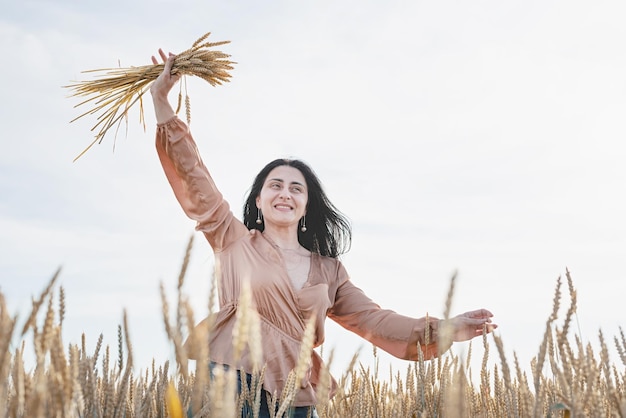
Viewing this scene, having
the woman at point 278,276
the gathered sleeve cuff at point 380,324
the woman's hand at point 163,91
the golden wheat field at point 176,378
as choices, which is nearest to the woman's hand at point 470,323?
the woman at point 278,276

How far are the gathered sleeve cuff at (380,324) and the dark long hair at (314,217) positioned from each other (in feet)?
0.99

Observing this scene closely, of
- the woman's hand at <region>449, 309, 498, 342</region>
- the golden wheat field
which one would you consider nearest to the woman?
the woman's hand at <region>449, 309, 498, 342</region>

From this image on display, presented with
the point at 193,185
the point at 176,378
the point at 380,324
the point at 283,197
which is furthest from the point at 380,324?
the point at 176,378

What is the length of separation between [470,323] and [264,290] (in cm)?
95

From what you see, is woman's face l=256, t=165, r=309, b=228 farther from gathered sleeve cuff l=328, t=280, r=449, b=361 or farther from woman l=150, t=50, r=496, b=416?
gathered sleeve cuff l=328, t=280, r=449, b=361

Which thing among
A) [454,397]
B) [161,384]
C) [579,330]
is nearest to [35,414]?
[454,397]

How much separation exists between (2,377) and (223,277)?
227 cm

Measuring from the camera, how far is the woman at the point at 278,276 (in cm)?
291

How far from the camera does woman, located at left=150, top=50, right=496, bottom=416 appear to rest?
115 inches

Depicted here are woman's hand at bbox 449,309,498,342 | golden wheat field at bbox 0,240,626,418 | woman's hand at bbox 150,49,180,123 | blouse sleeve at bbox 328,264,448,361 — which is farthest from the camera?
blouse sleeve at bbox 328,264,448,361

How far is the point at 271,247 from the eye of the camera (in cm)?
325

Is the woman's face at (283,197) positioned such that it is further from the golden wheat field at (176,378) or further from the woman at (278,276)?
the golden wheat field at (176,378)

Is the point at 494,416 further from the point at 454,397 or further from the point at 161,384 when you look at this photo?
the point at 454,397

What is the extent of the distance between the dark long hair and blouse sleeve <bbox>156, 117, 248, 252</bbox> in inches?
20.3
